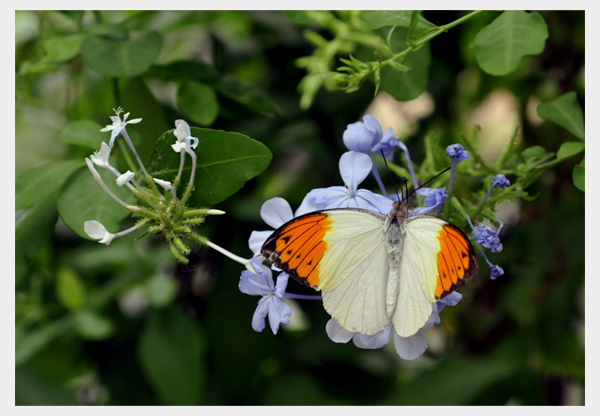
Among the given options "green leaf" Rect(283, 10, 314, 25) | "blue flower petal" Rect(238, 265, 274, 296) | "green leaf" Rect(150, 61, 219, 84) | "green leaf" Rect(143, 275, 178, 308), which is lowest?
"green leaf" Rect(143, 275, 178, 308)

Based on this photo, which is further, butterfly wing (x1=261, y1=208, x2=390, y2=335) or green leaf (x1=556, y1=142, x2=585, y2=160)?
green leaf (x1=556, y1=142, x2=585, y2=160)

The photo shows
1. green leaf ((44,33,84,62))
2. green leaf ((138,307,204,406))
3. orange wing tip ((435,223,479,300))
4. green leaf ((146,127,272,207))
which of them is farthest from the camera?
green leaf ((138,307,204,406))

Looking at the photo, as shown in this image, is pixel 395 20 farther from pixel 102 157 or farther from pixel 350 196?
pixel 102 157

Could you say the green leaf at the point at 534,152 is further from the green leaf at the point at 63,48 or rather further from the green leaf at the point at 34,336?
the green leaf at the point at 34,336

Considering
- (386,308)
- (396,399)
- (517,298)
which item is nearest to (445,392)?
(396,399)

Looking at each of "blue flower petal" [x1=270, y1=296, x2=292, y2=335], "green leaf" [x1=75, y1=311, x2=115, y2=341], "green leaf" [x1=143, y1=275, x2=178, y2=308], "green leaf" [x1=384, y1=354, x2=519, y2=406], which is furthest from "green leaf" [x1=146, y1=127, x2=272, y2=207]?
"green leaf" [x1=384, y1=354, x2=519, y2=406]

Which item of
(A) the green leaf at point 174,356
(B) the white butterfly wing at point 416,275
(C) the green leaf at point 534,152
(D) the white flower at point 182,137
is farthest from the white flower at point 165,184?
(A) the green leaf at point 174,356

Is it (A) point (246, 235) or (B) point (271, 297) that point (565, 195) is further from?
(B) point (271, 297)

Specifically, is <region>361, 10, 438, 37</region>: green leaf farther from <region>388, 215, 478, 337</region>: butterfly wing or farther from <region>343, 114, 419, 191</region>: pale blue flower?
<region>388, 215, 478, 337</region>: butterfly wing

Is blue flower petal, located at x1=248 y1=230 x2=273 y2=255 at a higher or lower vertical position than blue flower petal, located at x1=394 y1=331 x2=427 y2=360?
higher
